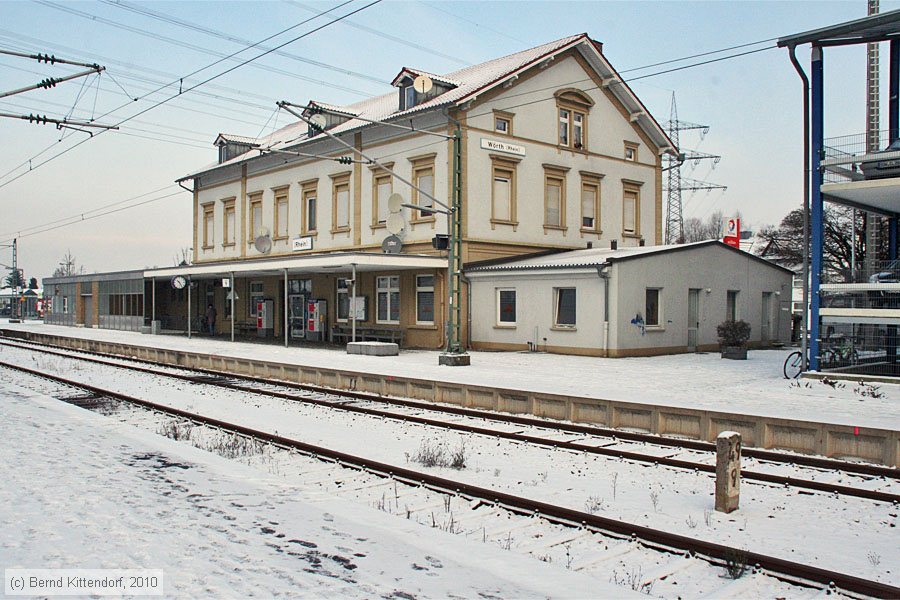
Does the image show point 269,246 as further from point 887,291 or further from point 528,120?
point 887,291

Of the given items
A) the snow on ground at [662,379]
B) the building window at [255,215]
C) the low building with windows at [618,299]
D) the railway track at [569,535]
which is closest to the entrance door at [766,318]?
the low building with windows at [618,299]

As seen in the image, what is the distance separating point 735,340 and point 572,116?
41.7 feet

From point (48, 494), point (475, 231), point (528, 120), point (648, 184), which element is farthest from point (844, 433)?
point (648, 184)

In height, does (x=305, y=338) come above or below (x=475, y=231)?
below

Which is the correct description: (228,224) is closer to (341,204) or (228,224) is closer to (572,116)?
(341,204)

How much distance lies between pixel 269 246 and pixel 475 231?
14.5m

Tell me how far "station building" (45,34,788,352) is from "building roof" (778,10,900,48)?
436 inches

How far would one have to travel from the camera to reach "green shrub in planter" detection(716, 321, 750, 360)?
2394 cm

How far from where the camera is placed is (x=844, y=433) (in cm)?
1019

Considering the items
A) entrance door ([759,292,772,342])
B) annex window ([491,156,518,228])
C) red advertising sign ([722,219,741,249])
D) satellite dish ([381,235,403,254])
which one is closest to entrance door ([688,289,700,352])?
entrance door ([759,292,772,342])

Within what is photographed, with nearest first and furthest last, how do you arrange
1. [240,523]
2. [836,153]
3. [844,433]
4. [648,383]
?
[240,523], [844,433], [648,383], [836,153]

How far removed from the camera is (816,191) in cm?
1870

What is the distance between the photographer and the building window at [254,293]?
130 feet

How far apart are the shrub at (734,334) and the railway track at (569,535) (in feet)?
58.2
